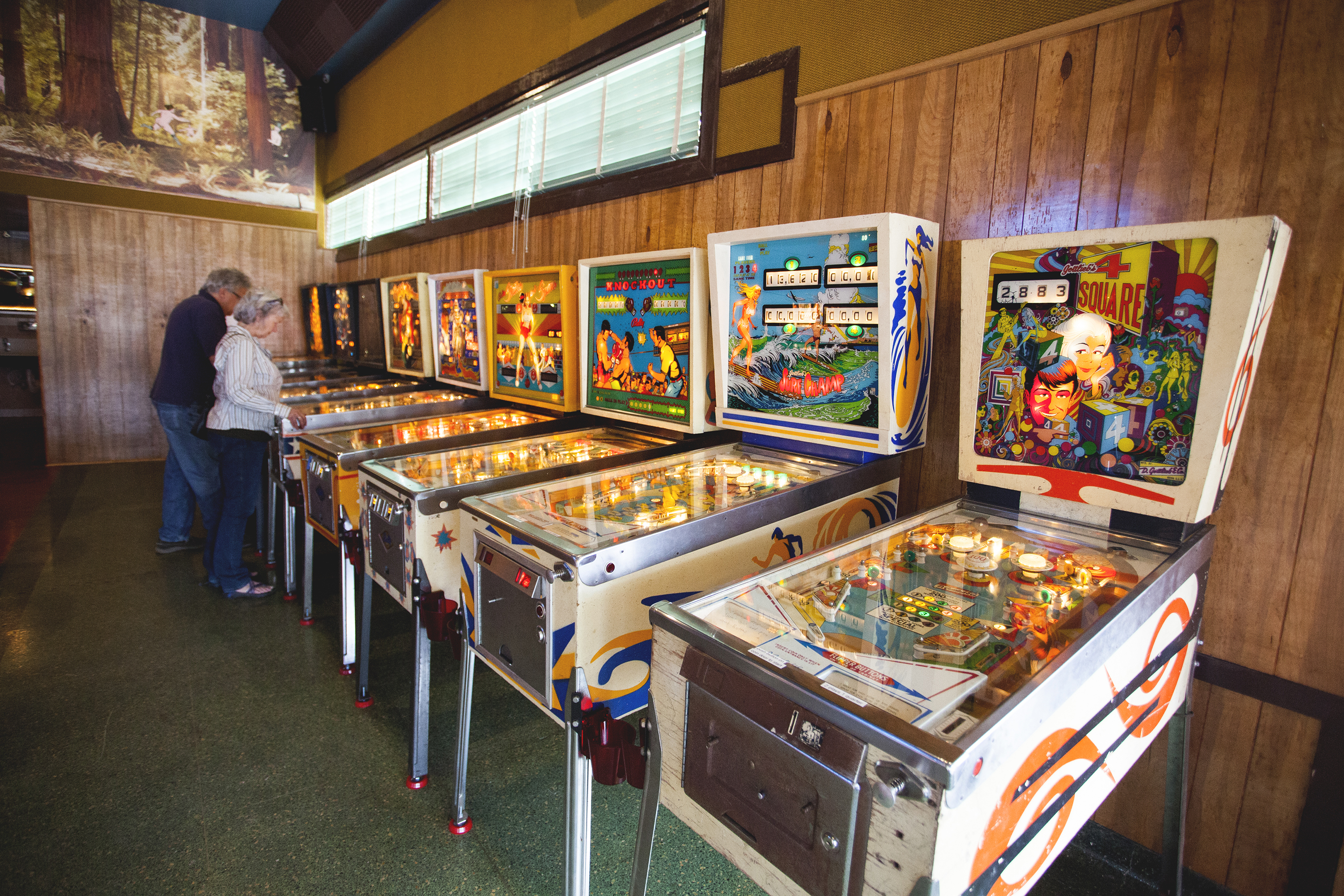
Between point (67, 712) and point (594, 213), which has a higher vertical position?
point (594, 213)

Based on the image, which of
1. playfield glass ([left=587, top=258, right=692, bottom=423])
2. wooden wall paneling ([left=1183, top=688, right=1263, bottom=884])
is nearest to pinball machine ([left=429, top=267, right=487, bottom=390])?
playfield glass ([left=587, top=258, right=692, bottom=423])

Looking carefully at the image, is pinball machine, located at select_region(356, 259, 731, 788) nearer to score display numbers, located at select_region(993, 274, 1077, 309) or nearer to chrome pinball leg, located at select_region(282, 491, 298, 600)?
chrome pinball leg, located at select_region(282, 491, 298, 600)

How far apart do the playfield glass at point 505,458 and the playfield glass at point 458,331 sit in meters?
1.07

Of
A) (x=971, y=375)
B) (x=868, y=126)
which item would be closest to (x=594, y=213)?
(x=868, y=126)

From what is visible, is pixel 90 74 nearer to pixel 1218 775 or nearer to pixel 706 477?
pixel 706 477

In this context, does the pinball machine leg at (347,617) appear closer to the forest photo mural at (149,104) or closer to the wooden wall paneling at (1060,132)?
the wooden wall paneling at (1060,132)

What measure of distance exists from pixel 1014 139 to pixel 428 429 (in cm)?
241

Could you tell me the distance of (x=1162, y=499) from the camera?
1345 millimetres

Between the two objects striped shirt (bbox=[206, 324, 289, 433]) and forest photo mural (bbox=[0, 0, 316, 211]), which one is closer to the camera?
striped shirt (bbox=[206, 324, 289, 433])

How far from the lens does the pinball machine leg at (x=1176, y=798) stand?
1.55 meters

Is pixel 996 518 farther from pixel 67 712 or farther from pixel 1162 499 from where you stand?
pixel 67 712

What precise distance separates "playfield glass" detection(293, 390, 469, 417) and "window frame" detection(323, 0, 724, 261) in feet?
3.59

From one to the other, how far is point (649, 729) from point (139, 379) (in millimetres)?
6957

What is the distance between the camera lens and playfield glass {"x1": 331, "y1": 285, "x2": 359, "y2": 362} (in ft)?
17.2
